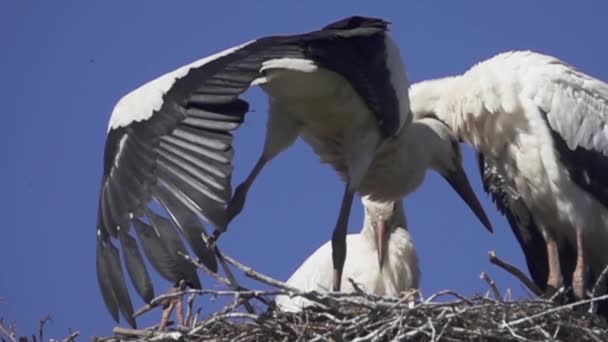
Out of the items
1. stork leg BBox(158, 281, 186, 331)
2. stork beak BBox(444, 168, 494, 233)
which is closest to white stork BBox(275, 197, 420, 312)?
stork beak BBox(444, 168, 494, 233)

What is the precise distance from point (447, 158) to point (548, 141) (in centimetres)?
90

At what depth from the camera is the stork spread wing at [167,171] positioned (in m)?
9.57

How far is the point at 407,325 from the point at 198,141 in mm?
1298

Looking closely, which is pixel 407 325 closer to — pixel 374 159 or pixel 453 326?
pixel 453 326

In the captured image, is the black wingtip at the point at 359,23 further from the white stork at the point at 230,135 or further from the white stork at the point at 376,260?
the white stork at the point at 376,260

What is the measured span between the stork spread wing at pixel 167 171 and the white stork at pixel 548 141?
2.07 meters

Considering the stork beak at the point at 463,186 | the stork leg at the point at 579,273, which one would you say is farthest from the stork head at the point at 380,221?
the stork leg at the point at 579,273

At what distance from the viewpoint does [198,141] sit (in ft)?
32.2

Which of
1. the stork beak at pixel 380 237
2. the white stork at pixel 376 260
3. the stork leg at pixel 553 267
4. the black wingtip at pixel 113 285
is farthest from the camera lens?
the stork beak at pixel 380 237

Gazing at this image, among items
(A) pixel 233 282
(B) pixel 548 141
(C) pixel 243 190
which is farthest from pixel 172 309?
(B) pixel 548 141

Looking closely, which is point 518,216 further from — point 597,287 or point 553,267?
point 597,287

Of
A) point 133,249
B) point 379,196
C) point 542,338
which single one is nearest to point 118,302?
point 133,249

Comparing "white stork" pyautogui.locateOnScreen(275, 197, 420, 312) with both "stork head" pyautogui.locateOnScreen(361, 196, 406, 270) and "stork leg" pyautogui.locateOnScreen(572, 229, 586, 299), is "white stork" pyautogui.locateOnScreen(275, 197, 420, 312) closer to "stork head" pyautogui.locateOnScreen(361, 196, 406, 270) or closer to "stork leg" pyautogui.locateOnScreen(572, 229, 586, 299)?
"stork head" pyautogui.locateOnScreen(361, 196, 406, 270)

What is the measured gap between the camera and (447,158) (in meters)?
12.4
